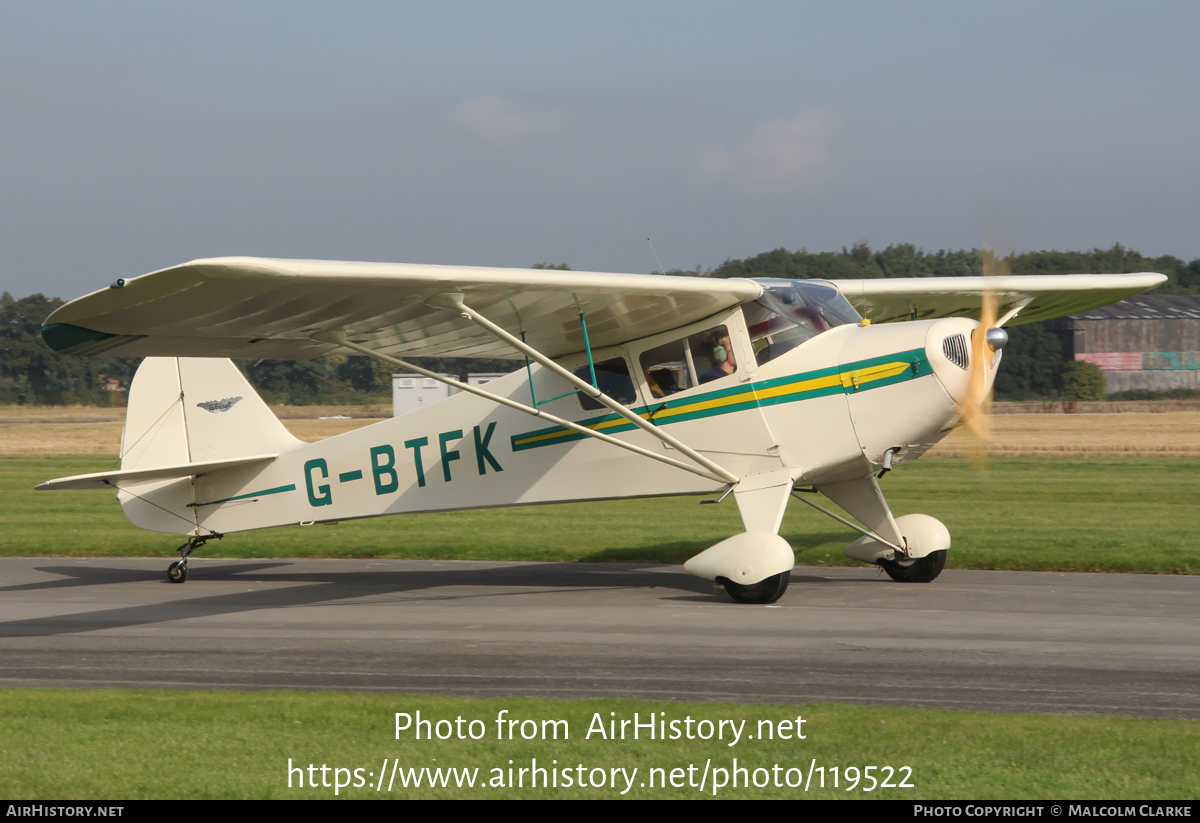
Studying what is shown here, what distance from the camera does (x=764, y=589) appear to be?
9.28m

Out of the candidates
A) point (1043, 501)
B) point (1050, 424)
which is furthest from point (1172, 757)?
point (1050, 424)

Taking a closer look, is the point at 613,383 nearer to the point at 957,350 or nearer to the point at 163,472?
the point at 957,350

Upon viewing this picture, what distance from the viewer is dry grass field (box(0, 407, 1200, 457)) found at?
3128cm

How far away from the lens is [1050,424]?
44812 millimetres

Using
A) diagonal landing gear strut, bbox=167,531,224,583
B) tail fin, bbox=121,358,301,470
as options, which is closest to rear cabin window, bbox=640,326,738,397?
tail fin, bbox=121,358,301,470

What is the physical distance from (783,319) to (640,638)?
3426 mm

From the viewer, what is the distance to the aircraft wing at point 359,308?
7.08 m

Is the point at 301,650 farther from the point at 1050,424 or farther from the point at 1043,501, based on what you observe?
the point at 1050,424

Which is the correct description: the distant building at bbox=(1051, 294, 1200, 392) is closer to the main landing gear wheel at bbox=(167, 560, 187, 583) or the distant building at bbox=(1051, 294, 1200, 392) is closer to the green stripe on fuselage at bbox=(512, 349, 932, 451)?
the green stripe on fuselage at bbox=(512, 349, 932, 451)

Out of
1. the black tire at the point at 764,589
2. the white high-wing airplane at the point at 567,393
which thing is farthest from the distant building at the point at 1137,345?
the black tire at the point at 764,589

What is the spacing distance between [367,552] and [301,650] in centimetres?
647

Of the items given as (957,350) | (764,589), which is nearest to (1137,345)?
(957,350)

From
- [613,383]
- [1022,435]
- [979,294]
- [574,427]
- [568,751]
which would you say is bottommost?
[1022,435]

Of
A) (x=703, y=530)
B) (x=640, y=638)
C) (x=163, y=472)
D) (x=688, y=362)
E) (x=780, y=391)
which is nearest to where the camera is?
(x=640, y=638)
